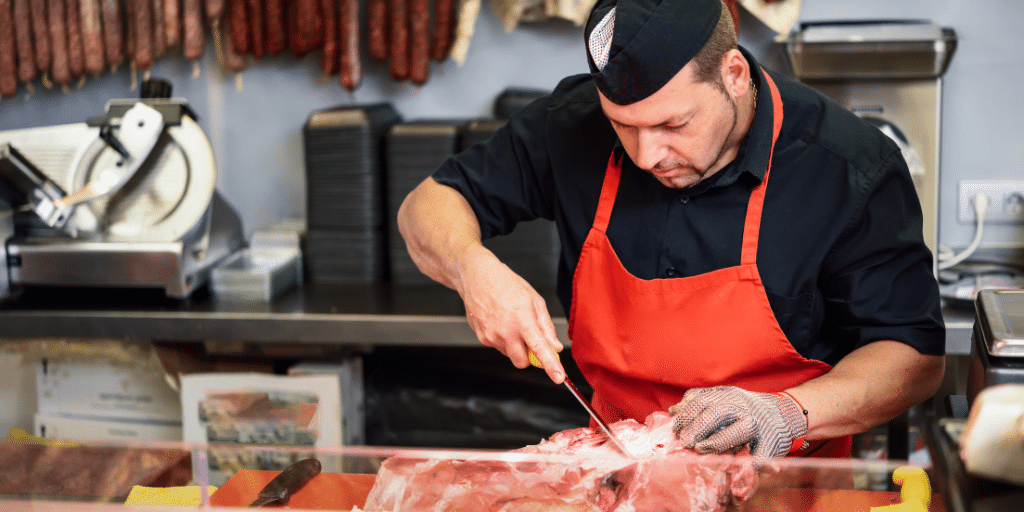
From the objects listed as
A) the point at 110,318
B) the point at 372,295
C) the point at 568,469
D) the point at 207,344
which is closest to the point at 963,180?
the point at 372,295

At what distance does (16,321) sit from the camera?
2.87m

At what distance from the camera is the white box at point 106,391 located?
3.10m

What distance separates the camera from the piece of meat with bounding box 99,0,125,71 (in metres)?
3.45

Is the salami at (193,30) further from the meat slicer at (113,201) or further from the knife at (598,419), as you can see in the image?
the knife at (598,419)

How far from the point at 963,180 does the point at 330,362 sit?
2.45m

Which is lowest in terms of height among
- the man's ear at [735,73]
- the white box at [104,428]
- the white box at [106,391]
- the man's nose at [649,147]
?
the white box at [104,428]

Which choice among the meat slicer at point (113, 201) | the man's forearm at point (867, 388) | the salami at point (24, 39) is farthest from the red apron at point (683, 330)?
the salami at point (24, 39)

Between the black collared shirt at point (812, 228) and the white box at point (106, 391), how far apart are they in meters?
2.03

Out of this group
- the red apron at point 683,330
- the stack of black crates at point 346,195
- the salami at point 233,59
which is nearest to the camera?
the red apron at point 683,330

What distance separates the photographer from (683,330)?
1655mm

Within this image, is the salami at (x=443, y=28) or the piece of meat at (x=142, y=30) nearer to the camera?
the salami at (x=443, y=28)

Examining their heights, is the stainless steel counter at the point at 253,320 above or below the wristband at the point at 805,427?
below

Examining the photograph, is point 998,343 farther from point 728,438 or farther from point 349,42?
point 349,42

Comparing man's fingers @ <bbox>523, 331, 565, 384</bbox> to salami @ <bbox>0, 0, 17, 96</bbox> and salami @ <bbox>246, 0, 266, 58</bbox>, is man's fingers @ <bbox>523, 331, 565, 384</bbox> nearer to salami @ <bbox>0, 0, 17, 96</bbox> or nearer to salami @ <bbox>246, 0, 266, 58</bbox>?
salami @ <bbox>246, 0, 266, 58</bbox>
